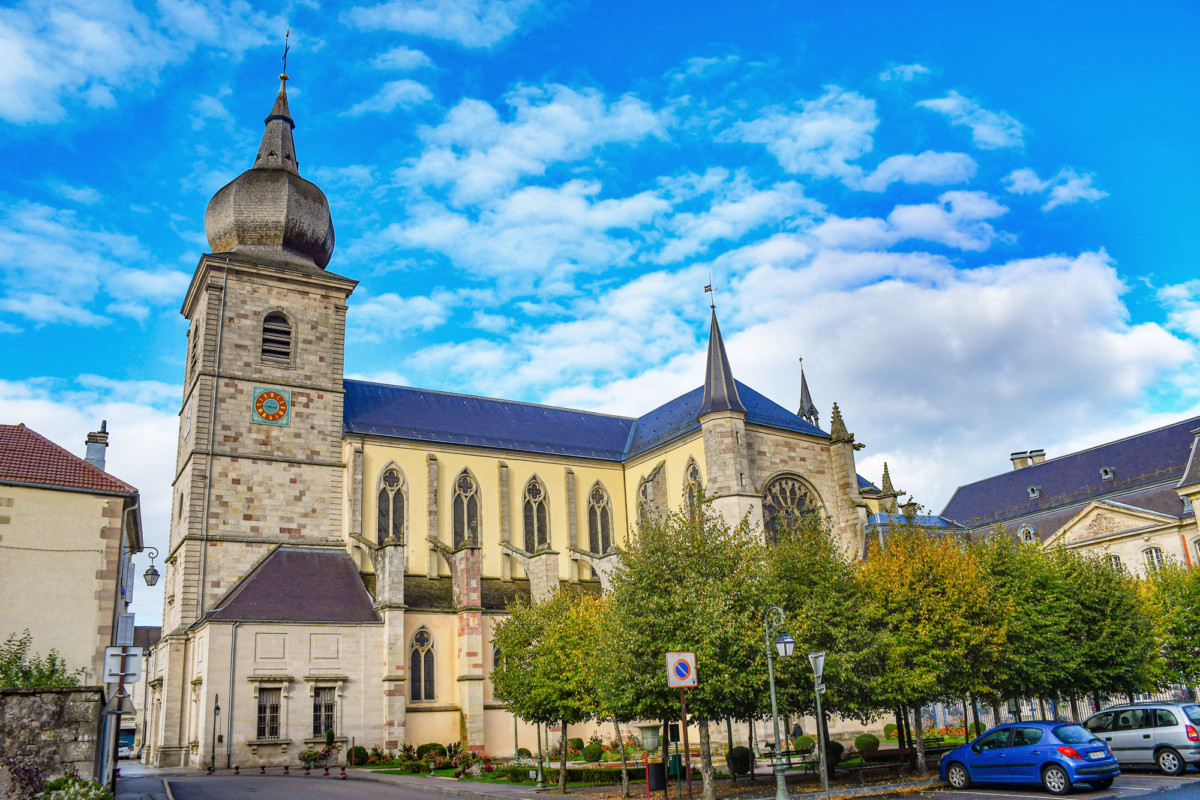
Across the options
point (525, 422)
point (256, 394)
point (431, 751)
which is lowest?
point (431, 751)

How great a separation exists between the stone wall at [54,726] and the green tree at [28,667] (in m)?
2.25

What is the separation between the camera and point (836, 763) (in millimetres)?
28219

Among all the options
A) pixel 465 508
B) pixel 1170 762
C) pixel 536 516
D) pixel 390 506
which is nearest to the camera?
pixel 1170 762

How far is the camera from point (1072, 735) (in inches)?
781

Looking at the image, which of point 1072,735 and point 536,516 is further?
point 536,516

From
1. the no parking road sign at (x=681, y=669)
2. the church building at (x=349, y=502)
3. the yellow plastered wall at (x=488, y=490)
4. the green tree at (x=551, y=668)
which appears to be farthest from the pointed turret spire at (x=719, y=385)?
the no parking road sign at (x=681, y=669)

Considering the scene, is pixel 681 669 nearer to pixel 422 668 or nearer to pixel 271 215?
pixel 422 668

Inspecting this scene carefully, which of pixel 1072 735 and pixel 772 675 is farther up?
pixel 772 675

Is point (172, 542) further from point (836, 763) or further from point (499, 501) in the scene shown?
point (836, 763)

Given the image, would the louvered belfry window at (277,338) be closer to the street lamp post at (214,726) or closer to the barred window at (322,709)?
the barred window at (322,709)

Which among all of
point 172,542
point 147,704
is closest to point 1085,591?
point 172,542

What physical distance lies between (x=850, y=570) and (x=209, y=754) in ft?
72.9

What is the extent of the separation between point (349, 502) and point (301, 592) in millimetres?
4978

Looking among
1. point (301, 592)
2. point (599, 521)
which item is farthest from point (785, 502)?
point (301, 592)
